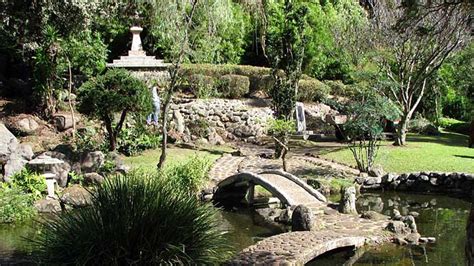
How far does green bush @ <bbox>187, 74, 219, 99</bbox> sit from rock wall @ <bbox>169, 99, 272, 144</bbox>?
790mm

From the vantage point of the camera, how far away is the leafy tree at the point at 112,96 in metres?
16.0

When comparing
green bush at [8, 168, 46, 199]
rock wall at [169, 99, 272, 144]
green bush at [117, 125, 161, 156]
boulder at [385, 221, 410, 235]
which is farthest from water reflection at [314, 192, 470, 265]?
rock wall at [169, 99, 272, 144]

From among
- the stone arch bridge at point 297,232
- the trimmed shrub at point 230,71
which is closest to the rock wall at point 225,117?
the trimmed shrub at point 230,71

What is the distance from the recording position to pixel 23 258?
9133 millimetres

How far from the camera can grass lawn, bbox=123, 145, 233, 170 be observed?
1645 cm

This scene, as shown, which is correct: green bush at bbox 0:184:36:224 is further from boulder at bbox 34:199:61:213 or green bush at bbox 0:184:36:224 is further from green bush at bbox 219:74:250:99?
green bush at bbox 219:74:250:99

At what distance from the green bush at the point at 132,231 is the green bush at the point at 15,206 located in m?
4.59

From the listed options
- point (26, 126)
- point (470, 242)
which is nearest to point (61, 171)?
point (26, 126)

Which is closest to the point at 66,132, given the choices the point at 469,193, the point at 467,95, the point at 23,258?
the point at 23,258

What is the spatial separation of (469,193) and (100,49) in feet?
48.6

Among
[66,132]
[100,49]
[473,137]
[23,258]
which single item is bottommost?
[23,258]

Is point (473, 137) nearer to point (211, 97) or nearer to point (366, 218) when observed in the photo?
point (366, 218)

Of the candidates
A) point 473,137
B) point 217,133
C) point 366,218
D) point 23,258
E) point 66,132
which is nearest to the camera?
point 473,137

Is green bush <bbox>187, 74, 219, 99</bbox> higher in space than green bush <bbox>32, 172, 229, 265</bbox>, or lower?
higher
